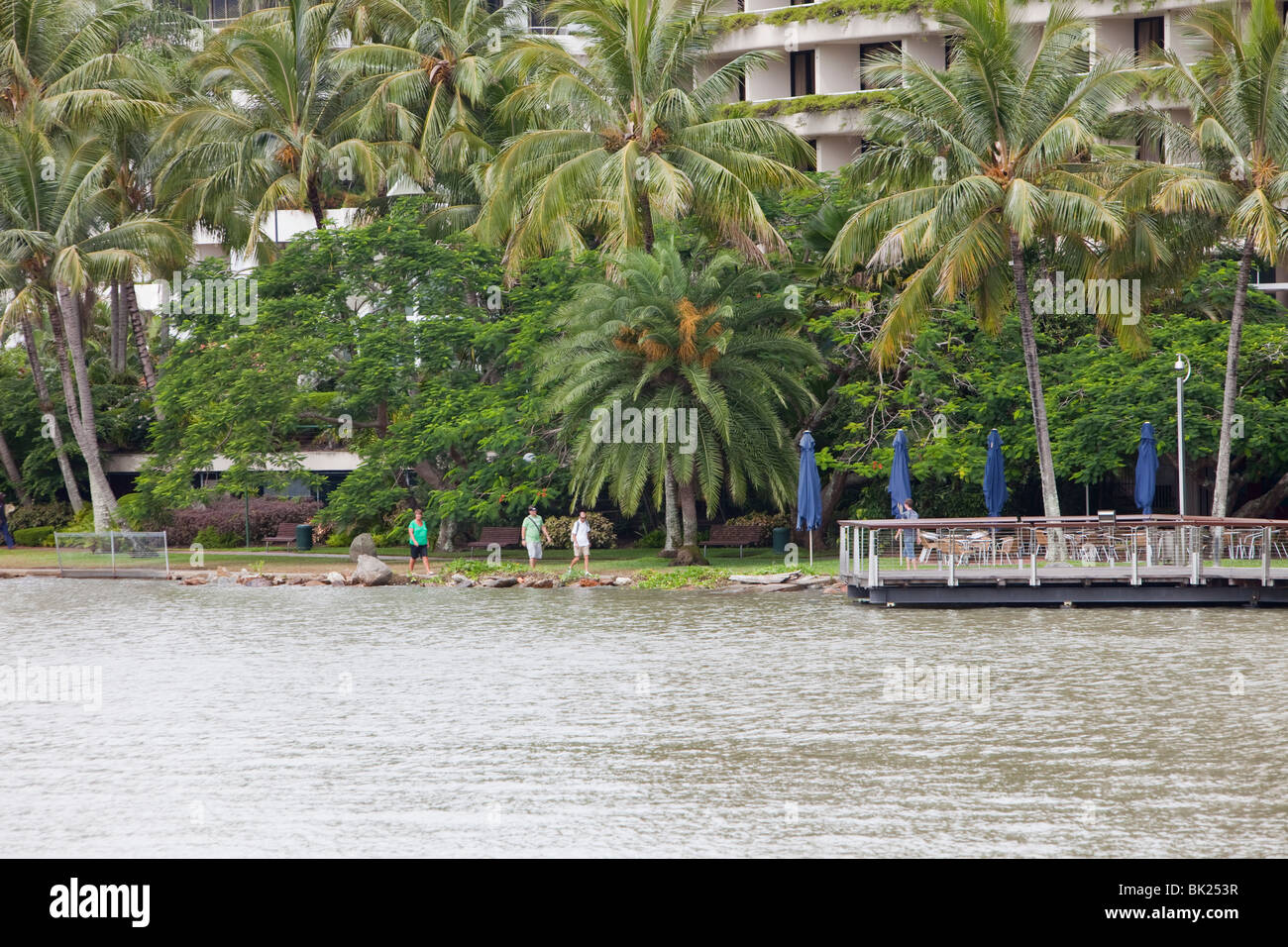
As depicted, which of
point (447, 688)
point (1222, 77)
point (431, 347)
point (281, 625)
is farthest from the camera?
point (431, 347)

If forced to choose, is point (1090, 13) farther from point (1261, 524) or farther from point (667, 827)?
point (667, 827)

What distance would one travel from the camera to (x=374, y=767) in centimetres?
1358

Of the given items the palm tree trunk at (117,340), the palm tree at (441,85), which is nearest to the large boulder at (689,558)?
the palm tree at (441,85)

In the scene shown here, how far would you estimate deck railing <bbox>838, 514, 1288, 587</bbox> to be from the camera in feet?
84.3

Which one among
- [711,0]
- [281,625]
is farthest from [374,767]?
[711,0]

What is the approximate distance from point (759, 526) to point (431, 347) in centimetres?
1044

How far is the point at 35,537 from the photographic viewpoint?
4762 centimetres

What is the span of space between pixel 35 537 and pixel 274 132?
53.2 ft

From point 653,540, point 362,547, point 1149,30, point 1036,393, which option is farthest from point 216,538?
point 1149,30

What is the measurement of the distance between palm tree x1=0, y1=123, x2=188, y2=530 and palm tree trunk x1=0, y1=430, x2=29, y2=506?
8236 mm

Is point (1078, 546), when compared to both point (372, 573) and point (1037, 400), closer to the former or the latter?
point (1037, 400)

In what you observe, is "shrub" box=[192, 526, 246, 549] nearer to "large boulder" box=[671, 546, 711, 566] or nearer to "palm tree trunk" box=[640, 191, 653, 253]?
"large boulder" box=[671, 546, 711, 566]
